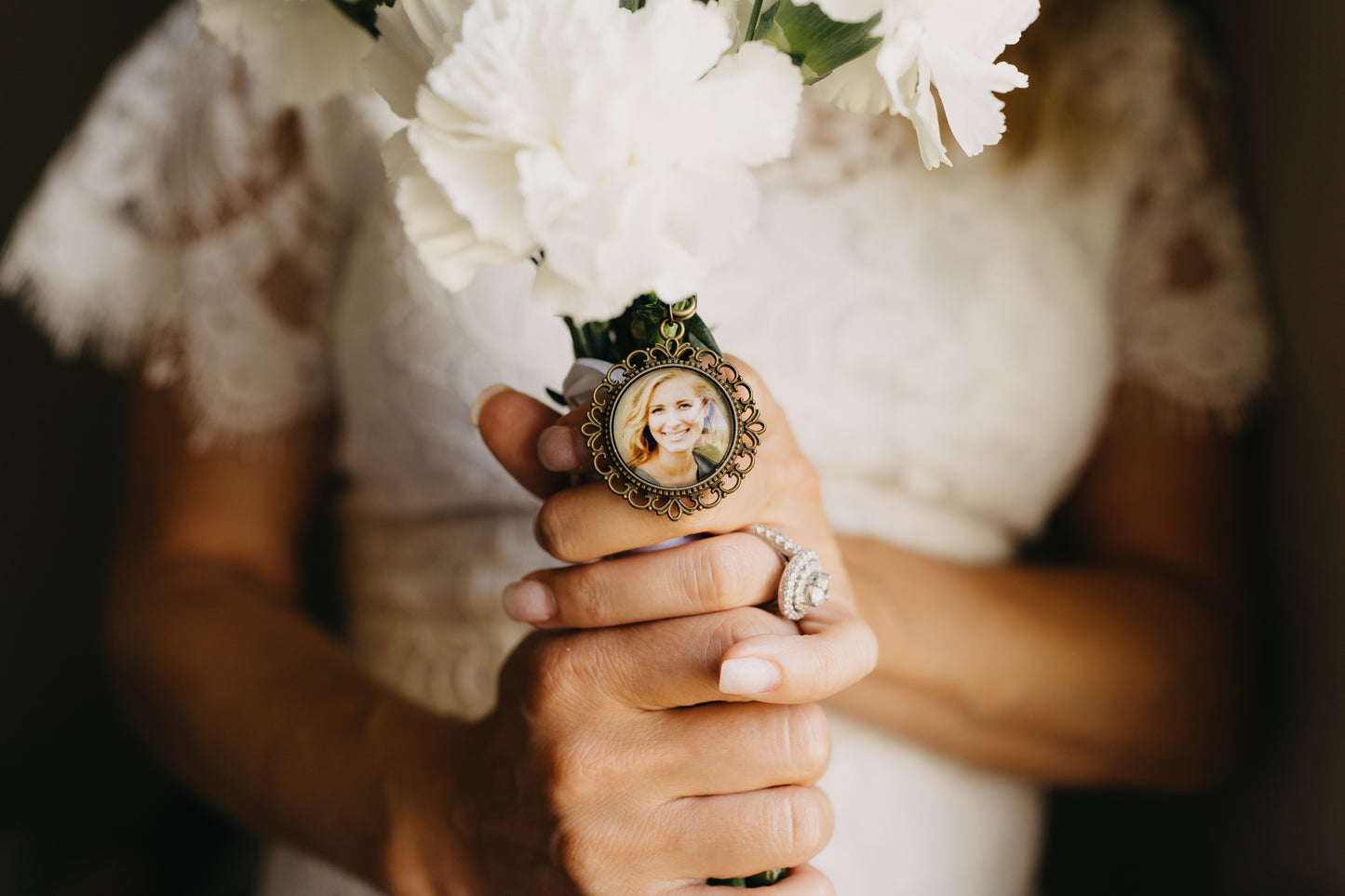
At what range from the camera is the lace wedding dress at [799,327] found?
0.88 m

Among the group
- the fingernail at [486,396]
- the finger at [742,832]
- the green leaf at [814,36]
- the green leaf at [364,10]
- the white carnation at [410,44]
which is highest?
the green leaf at [364,10]

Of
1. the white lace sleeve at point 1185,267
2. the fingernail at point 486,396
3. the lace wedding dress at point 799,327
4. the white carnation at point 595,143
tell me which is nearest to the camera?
the white carnation at point 595,143

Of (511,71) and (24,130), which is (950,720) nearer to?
(511,71)

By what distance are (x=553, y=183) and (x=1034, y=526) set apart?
829 mm

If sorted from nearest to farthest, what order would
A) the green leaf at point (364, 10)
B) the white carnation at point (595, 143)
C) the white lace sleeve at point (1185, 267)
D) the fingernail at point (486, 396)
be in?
the white carnation at point (595, 143)
the green leaf at point (364, 10)
the fingernail at point (486, 396)
the white lace sleeve at point (1185, 267)

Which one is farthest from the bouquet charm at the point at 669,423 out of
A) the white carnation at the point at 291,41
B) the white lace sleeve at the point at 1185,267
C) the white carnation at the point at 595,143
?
the white lace sleeve at the point at 1185,267

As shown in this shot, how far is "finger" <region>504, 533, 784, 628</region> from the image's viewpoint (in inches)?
20.0

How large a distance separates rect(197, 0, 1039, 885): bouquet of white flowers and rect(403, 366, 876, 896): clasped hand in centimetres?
16

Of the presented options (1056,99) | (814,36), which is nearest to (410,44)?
(814,36)

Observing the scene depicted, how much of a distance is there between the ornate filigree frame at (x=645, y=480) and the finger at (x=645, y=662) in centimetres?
7

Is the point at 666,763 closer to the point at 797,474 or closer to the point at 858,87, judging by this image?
the point at 797,474

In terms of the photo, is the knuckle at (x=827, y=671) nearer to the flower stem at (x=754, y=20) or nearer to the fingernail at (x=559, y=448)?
the fingernail at (x=559, y=448)

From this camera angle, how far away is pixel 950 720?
0.89m

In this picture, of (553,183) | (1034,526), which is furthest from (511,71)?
(1034,526)
